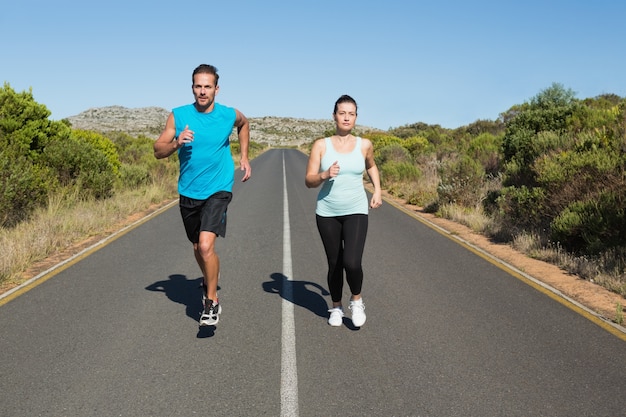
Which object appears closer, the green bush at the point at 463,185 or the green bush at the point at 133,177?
the green bush at the point at 463,185

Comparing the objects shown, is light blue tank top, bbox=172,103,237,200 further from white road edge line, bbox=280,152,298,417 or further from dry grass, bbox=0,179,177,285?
dry grass, bbox=0,179,177,285

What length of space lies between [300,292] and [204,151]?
8.12 ft

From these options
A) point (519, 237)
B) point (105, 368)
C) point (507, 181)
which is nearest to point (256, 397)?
point (105, 368)

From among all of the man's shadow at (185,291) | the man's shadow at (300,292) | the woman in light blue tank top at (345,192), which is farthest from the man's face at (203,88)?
the man's shadow at (300,292)

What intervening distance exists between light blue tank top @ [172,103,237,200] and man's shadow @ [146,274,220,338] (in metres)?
1.41

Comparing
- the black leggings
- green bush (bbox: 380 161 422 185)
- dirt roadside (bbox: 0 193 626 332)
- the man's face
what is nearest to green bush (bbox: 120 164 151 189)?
dirt roadside (bbox: 0 193 626 332)

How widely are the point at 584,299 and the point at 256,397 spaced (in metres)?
4.47

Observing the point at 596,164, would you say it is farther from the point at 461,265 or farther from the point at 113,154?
the point at 113,154

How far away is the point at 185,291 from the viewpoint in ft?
21.9

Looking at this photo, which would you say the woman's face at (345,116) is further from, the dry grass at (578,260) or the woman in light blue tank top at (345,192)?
the dry grass at (578,260)

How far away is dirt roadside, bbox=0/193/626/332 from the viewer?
624cm

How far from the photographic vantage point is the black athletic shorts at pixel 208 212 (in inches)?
196

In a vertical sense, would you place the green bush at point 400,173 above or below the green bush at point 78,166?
below

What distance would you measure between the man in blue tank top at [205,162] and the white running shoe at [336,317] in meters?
1.13
